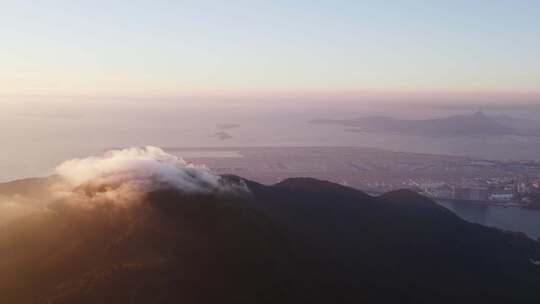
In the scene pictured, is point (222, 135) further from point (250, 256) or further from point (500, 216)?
point (250, 256)

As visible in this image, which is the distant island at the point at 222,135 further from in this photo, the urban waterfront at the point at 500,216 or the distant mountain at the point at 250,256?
the distant mountain at the point at 250,256

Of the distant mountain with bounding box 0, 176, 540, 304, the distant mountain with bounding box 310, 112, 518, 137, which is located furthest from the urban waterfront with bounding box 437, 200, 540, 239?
the distant mountain with bounding box 310, 112, 518, 137

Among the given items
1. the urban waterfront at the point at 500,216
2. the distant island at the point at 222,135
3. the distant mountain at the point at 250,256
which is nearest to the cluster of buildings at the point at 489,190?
the urban waterfront at the point at 500,216

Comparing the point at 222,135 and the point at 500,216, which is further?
the point at 222,135

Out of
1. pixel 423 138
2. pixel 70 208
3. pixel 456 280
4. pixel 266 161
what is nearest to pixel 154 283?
pixel 70 208

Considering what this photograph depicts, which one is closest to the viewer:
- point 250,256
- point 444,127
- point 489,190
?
point 250,256

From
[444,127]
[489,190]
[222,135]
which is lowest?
[489,190]

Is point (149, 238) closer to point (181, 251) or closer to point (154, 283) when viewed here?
point (181, 251)

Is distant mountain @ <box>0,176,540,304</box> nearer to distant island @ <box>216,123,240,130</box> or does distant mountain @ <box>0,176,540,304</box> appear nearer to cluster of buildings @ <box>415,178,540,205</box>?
cluster of buildings @ <box>415,178,540,205</box>

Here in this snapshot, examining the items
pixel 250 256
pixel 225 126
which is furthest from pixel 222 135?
pixel 250 256
